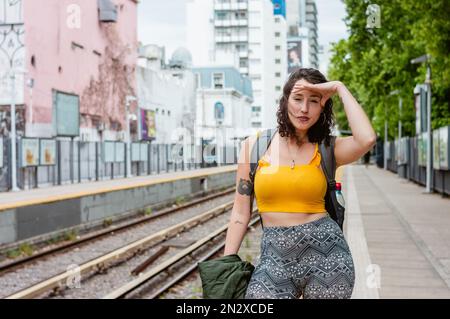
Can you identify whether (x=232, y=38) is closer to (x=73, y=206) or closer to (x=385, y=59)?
(x=73, y=206)

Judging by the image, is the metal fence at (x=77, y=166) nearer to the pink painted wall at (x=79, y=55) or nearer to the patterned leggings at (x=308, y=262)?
the pink painted wall at (x=79, y=55)

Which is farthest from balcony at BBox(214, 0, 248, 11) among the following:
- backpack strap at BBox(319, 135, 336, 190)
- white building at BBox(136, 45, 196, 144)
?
white building at BBox(136, 45, 196, 144)

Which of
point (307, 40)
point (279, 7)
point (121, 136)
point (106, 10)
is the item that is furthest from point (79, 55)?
point (279, 7)

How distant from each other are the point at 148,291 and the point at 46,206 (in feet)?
21.8

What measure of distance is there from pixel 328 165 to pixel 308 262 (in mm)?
387

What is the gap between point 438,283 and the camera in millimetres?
9266

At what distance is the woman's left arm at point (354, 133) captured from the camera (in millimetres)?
2912

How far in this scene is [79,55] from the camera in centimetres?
2273

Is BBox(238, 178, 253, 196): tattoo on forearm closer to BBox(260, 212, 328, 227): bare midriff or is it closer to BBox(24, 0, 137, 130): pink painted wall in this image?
BBox(260, 212, 328, 227): bare midriff

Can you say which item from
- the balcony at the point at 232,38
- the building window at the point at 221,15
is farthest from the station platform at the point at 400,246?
the building window at the point at 221,15
